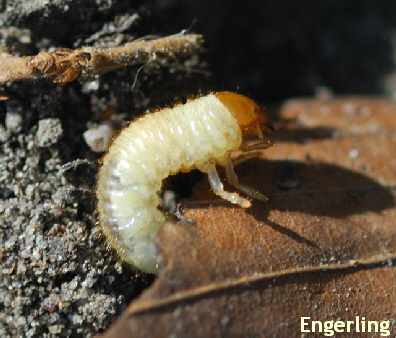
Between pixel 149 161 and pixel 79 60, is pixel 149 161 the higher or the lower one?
the lower one

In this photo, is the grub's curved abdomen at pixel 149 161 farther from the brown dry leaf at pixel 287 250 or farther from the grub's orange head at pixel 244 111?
the brown dry leaf at pixel 287 250

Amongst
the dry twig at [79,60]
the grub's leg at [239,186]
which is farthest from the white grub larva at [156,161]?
the dry twig at [79,60]

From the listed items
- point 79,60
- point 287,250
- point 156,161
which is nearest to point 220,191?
point 156,161

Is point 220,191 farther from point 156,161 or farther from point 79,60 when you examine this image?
point 79,60

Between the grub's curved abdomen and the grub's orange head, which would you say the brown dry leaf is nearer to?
the grub's curved abdomen

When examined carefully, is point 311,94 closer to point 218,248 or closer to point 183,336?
point 218,248

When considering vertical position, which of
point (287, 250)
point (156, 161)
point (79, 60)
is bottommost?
point (287, 250)

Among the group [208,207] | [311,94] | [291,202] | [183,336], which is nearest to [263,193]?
[291,202]
